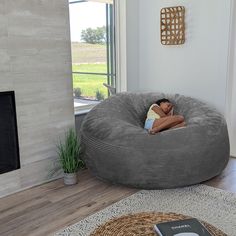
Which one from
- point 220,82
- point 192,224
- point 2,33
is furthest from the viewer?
point 220,82

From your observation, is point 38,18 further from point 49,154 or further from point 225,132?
point 225,132

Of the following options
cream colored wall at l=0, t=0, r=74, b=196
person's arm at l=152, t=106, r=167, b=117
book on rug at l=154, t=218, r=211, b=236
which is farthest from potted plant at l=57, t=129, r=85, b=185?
book on rug at l=154, t=218, r=211, b=236

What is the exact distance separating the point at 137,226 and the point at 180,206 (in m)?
1.14

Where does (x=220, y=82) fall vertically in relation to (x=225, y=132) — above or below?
above

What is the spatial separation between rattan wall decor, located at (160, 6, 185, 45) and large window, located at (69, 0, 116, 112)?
25.3 inches

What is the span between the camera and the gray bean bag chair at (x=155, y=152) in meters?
2.77

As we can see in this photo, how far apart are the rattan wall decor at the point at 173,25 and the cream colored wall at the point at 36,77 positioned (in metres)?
1.35

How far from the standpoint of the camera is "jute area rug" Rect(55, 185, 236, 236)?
2289 mm

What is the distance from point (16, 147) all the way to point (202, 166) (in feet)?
5.27

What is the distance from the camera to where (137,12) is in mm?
4270

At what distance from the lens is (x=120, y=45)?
4.14m

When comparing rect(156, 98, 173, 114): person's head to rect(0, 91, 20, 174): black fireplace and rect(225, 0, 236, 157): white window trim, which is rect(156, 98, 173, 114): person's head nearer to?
rect(225, 0, 236, 157): white window trim

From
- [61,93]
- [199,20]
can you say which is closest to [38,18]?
[61,93]

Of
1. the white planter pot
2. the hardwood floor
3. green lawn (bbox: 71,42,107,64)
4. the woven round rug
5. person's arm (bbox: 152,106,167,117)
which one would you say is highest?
green lawn (bbox: 71,42,107,64)
